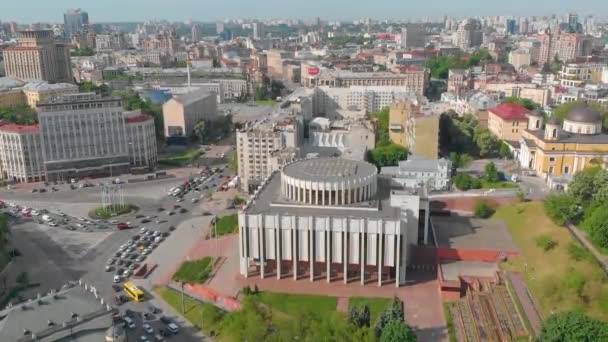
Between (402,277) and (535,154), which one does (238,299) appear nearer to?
(402,277)

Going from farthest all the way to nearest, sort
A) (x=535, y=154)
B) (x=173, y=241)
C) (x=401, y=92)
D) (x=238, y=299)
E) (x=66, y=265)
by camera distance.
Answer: (x=401, y=92), (x=535, y=154), (x=173, y=241), (x=66, y=265), (x=238, y=299)

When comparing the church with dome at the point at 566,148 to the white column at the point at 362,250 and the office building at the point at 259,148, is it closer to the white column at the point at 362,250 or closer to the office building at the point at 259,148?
the white column at the point at 362,250

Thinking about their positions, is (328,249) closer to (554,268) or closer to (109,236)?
(554,268)

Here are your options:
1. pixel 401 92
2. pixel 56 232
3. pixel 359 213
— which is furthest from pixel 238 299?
pixel 401 92

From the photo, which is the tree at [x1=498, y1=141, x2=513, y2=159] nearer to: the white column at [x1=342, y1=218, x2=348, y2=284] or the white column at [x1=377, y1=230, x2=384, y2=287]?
the white column at [x1=377, y1=230, x2=384, y2=287]

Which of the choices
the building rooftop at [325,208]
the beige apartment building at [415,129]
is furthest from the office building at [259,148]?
the building rooftop at [325,208]
